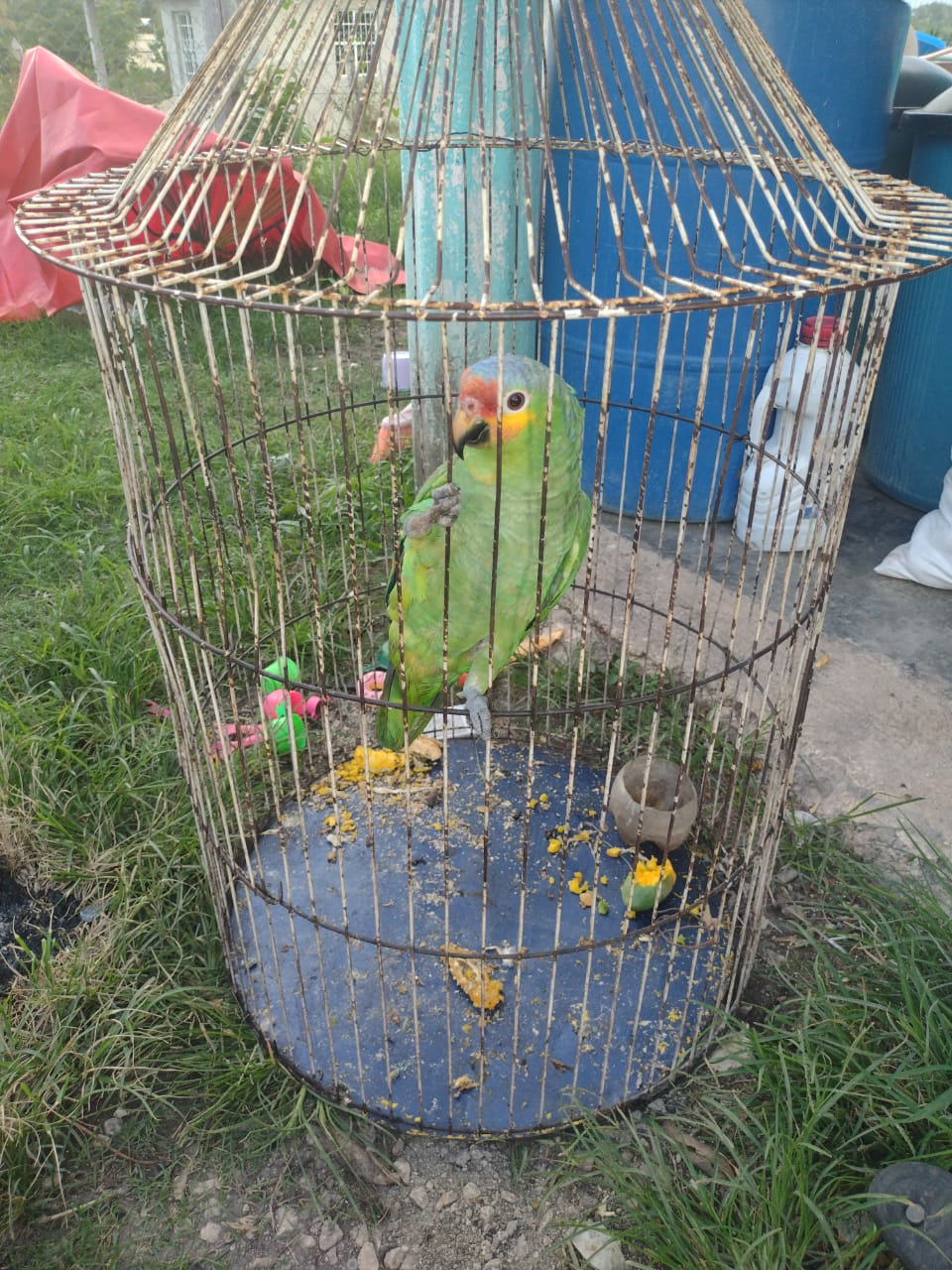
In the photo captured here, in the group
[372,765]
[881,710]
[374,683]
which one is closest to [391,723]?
[372,765]

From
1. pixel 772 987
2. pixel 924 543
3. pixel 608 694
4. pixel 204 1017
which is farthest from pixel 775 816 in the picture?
pixel 924 543

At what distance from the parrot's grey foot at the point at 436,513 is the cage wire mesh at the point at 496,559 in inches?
0.7

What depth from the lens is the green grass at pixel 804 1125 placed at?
1.56 meters

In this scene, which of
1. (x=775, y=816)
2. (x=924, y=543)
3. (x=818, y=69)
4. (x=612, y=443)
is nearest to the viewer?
(x=775, y=816)

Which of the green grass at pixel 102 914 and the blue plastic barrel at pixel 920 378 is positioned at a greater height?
the blue plastic barrel at pixel 920 378

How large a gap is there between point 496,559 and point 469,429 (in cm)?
42

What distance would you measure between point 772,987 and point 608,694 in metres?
1.00

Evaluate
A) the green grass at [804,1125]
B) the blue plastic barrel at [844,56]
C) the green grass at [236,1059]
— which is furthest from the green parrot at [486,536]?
the blue plastic barrel at [844,56]

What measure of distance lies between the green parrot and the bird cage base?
0.36 meters

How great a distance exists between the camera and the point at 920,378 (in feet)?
12.3

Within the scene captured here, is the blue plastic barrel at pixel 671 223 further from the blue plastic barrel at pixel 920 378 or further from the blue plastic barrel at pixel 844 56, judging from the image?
the blue plastic barrel at pixel 920 378

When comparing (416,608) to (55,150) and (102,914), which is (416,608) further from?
(55,150)

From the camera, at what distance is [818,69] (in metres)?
3.17

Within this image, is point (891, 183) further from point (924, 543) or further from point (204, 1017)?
point (204, 1017)
